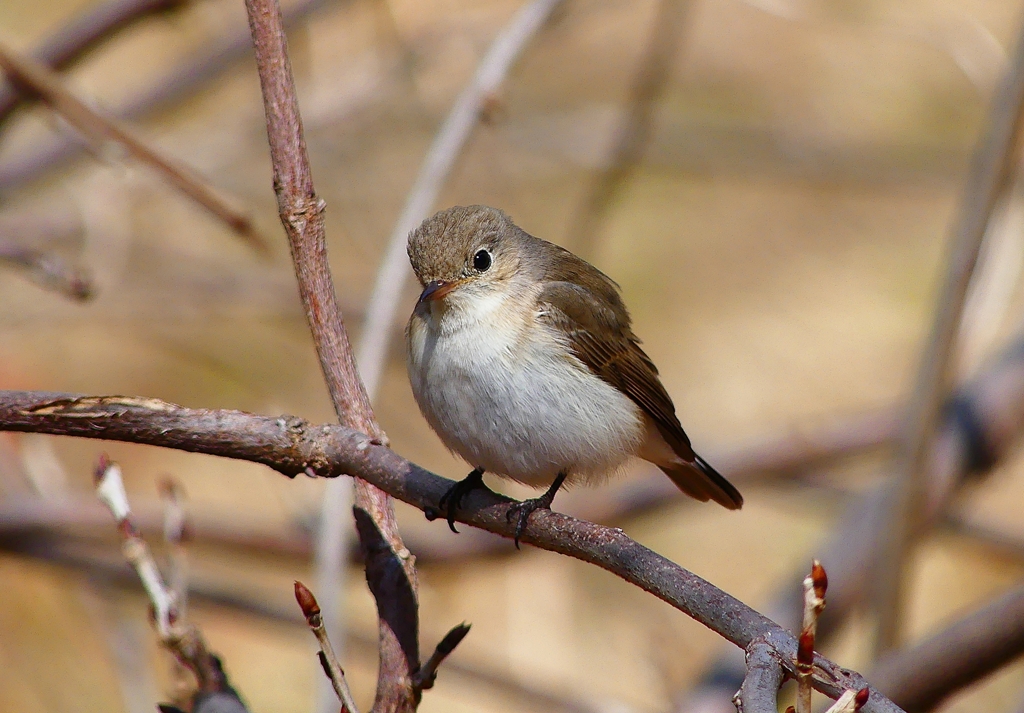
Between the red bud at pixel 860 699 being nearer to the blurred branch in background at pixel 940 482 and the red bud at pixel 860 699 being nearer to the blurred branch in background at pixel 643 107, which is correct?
the blurred branch in background at pixel 940 482

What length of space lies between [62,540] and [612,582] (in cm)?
350

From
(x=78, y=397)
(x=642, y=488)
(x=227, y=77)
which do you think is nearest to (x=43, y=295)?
(x=227, y=77)

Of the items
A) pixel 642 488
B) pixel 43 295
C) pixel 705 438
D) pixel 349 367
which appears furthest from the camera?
pixel 705 438

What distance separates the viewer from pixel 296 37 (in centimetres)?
471

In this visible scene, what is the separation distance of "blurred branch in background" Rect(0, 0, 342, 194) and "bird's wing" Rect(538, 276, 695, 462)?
215 cm

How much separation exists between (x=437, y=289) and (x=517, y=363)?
0.29 metres

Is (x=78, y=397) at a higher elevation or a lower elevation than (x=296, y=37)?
lower

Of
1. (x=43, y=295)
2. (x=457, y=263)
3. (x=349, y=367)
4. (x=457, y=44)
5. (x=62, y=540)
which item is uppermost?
(x=457, y=44)

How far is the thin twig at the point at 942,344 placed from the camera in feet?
9.68

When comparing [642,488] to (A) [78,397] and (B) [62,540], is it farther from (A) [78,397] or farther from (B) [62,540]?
(A) [78,397]

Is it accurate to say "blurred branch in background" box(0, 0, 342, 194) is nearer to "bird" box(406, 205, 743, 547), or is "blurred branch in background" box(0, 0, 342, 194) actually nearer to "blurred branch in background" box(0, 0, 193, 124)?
"blurred branch in background" box(0, 0, 193, 124)

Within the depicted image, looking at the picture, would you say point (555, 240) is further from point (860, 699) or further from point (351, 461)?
point (860, 699)

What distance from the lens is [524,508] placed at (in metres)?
2.42

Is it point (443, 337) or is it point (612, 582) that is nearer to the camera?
point (443, 337)
